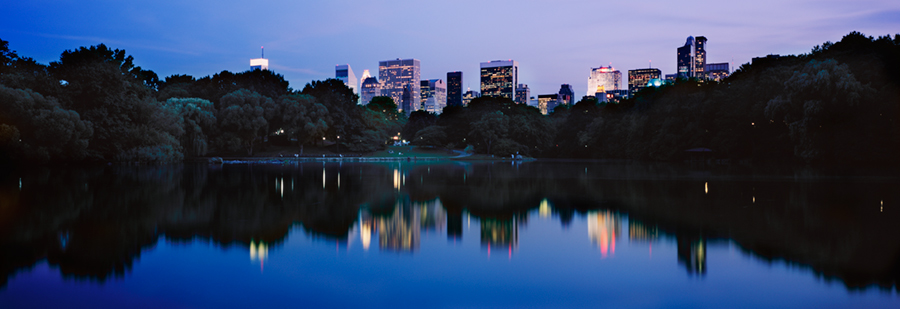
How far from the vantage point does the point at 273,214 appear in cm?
1243

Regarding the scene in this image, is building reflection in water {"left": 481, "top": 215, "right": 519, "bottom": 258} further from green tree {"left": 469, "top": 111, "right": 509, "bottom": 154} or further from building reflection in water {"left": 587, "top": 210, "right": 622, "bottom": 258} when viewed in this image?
green tree {"left": 469, "top": 111, "right": 509, "bottom": 154}

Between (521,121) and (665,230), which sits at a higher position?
(521,121)

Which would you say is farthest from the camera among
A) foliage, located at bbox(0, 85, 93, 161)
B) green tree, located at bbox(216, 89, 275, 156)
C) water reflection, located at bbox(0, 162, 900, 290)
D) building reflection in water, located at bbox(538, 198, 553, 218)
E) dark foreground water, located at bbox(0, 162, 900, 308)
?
green tree, located at bbox(216, 89, 275, 156)

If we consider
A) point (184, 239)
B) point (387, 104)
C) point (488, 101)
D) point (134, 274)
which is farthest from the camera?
point (387, 104)

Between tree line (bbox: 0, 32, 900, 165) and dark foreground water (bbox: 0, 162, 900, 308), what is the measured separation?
2643 centimetres

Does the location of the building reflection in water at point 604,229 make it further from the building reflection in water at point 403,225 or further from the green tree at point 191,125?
the green tree at point 191,125

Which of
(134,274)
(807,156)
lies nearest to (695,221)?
(134,274)

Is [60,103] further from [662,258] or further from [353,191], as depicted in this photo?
[662,258]

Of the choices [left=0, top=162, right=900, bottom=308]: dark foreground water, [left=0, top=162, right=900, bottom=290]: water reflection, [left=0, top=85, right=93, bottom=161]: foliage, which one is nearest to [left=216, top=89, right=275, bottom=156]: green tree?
[left=0, top=85, right=93, bottom=161]: foliage

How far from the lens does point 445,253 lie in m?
8.27

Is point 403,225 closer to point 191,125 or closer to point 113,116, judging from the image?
point 113,116

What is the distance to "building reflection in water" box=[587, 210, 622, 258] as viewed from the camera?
877cm

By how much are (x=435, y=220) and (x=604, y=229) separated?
3422 millimetres

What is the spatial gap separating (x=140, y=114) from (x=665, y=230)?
43334mm
